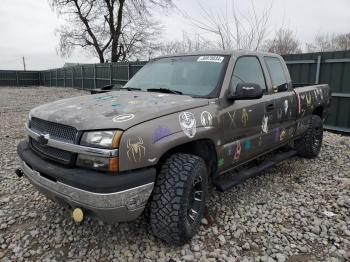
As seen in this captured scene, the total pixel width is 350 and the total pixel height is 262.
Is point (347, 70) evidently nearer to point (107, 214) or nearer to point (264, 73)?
point (264, 73)

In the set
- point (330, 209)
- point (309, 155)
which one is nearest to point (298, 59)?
point (309, 155)

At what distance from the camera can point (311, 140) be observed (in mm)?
5441

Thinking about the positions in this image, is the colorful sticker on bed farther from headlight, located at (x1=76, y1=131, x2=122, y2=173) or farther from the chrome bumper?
headlight, located at (x1=76, y1=131, x2=122, y2=173)

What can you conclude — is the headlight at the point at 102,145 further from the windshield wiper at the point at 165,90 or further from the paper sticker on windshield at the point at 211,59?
the paper sticker on windshield at the point at 211,59

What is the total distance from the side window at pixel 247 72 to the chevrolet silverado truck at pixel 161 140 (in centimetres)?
1

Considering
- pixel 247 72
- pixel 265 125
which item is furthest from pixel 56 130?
pixel 265 125

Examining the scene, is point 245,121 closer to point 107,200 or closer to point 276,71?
point 276,71

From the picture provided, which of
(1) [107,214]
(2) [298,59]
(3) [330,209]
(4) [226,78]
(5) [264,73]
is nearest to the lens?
(1) [107,214]

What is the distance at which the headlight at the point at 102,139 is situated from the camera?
2.41 metres

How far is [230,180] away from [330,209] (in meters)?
1.24

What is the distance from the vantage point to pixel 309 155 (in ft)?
18.2

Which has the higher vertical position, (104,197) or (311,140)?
(104,197)

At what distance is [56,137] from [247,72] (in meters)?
2.40

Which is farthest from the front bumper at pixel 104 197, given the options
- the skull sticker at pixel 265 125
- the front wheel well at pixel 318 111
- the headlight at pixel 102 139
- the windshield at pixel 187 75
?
the front wheel well at pixel 318 111
